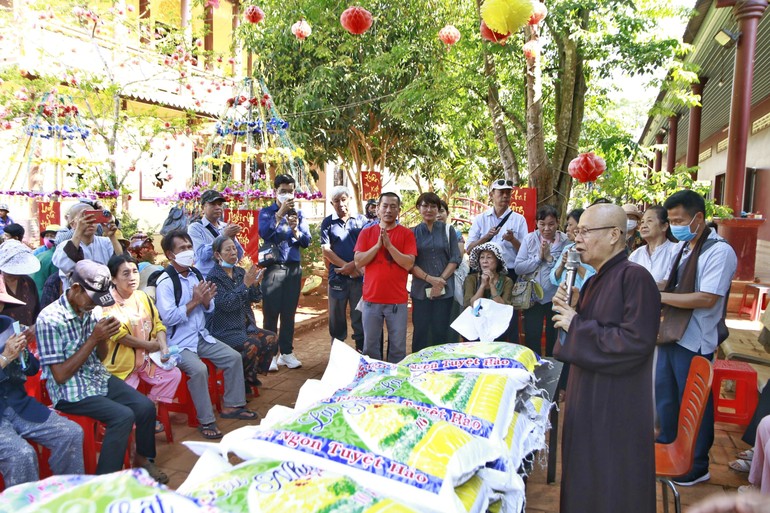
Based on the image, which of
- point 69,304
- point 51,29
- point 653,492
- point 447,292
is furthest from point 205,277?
point 51,29

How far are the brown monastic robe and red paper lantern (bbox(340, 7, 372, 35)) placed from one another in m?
5.27

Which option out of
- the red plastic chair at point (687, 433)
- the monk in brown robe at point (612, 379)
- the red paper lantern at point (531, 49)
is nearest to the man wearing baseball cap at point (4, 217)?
the red paper lantern at point (531, 49)

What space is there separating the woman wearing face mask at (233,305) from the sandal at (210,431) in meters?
0.81

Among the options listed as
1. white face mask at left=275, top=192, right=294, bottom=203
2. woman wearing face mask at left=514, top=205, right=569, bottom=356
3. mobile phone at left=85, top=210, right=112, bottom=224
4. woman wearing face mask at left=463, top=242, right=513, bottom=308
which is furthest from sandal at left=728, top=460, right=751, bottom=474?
mobile phone at left=85, top=210, right=112, bottom=224

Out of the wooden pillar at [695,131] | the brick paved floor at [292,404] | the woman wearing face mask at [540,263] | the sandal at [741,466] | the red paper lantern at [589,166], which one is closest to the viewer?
the brick paved floor at [292,404]

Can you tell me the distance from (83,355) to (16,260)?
124cm

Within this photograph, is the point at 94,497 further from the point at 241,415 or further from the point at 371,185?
the point at 371,185

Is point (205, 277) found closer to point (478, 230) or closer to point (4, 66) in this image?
point (478, 230)

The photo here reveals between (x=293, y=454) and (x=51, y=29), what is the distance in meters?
8.88

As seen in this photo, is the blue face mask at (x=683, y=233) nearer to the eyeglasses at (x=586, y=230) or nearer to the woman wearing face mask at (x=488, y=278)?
the eyeglasses at (x=586, y=230)

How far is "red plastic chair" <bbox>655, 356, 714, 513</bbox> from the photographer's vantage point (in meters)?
2.84

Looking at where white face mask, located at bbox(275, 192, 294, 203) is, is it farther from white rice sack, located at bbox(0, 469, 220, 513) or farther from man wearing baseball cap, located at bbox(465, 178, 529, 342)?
white rice sack, located at bbox(0, 469, 220, 513)

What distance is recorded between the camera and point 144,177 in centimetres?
1330

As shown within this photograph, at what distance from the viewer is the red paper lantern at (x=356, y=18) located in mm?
6781
